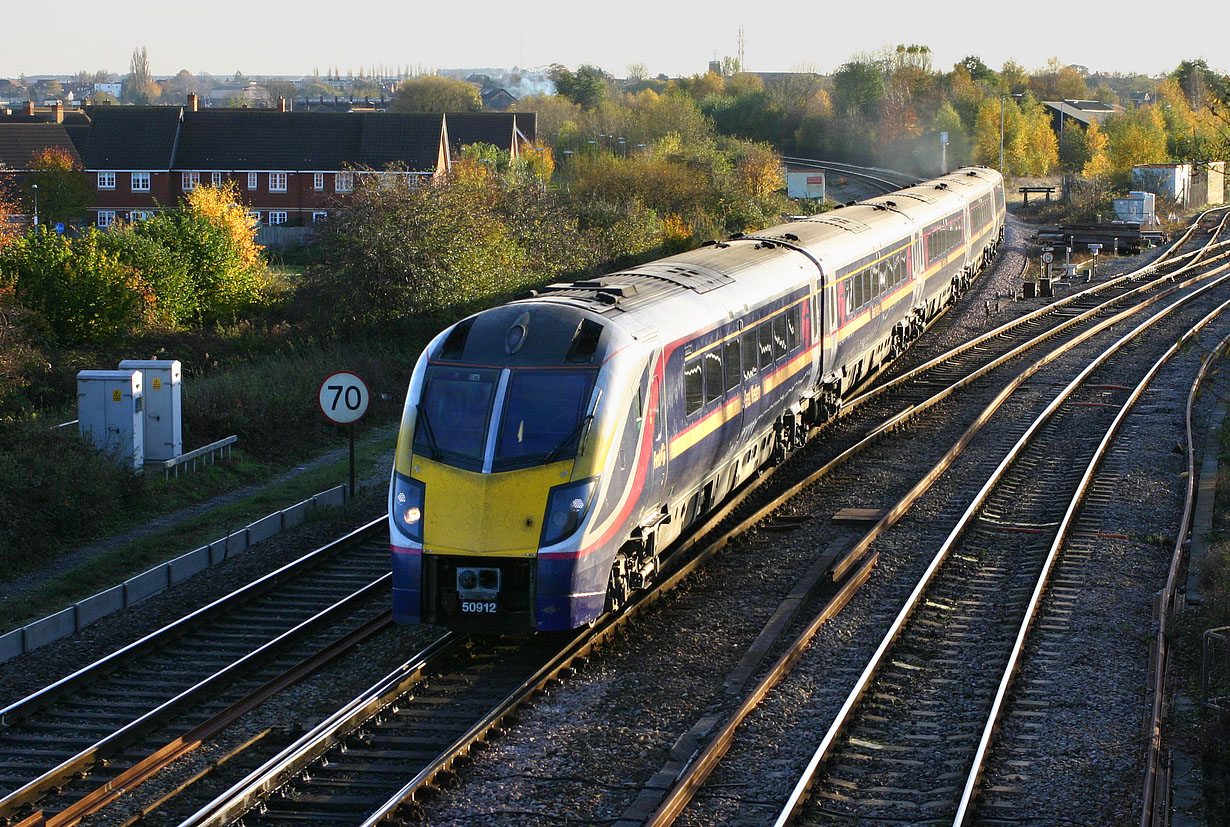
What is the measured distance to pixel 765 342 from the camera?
16469 mm

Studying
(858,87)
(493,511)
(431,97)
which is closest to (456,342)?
(493,511)

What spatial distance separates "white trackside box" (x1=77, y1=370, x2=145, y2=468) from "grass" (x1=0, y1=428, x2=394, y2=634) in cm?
90

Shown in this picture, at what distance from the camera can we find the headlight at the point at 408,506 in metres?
11.3

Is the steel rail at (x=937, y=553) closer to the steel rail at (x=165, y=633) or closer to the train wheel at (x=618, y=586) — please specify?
the train wheel at (x=618, y=586)

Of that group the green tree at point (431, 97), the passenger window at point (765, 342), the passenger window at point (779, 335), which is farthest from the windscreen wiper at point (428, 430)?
the green tree at point (431, 97)

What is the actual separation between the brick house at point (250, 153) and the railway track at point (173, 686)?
55485mm

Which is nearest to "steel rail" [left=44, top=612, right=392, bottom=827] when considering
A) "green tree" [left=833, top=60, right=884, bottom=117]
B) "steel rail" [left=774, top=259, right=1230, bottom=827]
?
"steel rail" [left=774, top=259, right=1230, bottom=827]

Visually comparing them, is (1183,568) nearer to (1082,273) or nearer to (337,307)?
(337,307)

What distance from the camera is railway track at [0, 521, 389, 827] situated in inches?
368

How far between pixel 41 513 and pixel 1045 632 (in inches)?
478

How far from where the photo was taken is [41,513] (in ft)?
54.0

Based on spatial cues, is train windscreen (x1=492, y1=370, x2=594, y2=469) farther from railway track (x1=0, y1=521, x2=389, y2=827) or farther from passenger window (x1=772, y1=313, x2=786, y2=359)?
passenger window (x1=772, y1=313, x2=786, y2=359)

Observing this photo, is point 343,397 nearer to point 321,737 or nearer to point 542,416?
point 542,416

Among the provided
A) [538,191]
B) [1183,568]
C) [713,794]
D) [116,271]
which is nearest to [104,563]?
[713,794]
